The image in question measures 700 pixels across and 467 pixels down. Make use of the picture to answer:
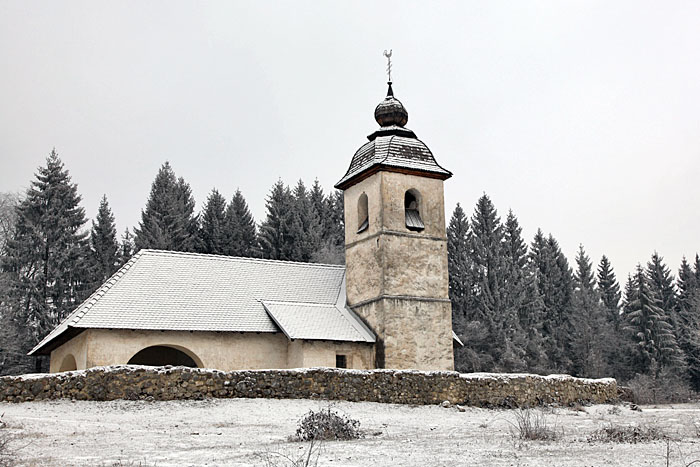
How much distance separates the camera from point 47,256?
45.4 m

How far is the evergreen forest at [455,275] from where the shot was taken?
147ft

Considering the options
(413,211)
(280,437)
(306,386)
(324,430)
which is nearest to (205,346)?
(306,386)

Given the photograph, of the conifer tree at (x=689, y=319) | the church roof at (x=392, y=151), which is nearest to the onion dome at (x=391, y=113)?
the church roof at (x=392, y=151)

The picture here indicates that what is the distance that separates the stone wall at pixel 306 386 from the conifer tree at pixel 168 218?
95.0 feet

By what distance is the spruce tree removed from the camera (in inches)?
1687

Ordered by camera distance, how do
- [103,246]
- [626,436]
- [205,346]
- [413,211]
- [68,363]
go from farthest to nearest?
[103,246]
[413,211]
[68,363]
[205,346]
[626,436]

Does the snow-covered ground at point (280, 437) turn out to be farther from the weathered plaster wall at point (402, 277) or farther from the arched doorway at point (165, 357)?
the arched doorway at point (165, 357)

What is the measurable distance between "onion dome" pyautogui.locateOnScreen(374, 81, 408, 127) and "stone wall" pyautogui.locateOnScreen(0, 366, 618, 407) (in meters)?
13.0

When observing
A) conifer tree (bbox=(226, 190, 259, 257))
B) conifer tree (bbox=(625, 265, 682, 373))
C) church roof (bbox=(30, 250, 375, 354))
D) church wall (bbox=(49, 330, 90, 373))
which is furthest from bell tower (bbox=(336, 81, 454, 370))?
conifer tree (bbox=(625, 265, 682, 373))

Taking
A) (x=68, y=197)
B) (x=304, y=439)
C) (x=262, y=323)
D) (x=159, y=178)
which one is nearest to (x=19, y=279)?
(x=68, y=197)

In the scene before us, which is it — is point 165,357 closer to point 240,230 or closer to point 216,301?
point 216,301

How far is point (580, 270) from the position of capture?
2788 inches

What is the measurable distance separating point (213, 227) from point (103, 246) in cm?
830

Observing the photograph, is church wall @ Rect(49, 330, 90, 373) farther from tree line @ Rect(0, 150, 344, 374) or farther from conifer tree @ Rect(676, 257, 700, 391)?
conifer tree @ Rect(676, 257, 700, 391)
